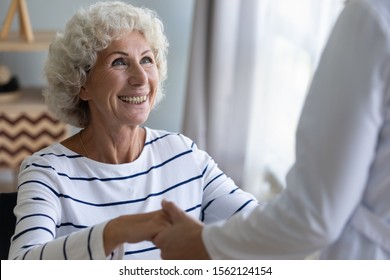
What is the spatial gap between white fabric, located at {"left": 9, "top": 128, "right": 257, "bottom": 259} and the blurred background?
1.53 metres

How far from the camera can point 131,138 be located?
196 cm

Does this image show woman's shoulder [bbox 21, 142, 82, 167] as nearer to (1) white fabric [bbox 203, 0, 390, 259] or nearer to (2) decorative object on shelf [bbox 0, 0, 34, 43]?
(1) white fabric [bbox 203, 0, 390, 259]

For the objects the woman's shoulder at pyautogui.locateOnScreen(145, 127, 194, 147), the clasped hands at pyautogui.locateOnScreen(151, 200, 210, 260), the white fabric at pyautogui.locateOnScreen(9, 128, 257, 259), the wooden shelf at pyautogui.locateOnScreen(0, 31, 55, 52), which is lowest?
the wooden shelf at pyautogui.locateOnScreen(0, 31, 55, 52)

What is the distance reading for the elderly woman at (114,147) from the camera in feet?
5.93

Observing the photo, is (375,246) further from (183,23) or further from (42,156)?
(183,23)

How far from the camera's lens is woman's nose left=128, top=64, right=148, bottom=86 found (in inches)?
77.2

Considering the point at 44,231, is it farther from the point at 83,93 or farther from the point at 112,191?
the point at 83,93

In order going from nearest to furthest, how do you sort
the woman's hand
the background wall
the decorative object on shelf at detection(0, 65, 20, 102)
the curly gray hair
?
the woman's hand, the curly gray hair, the decorative object on shelf at detection(0, 65, 20, 102), the background wall

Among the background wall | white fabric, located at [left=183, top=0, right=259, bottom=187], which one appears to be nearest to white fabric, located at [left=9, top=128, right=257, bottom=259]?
white fabric, located at [left=183, top=0, right=259, bottom=187]

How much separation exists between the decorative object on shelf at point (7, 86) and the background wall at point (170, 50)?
0.72 feet

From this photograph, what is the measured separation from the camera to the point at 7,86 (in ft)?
12.0

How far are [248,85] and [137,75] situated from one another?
73.0 inches
